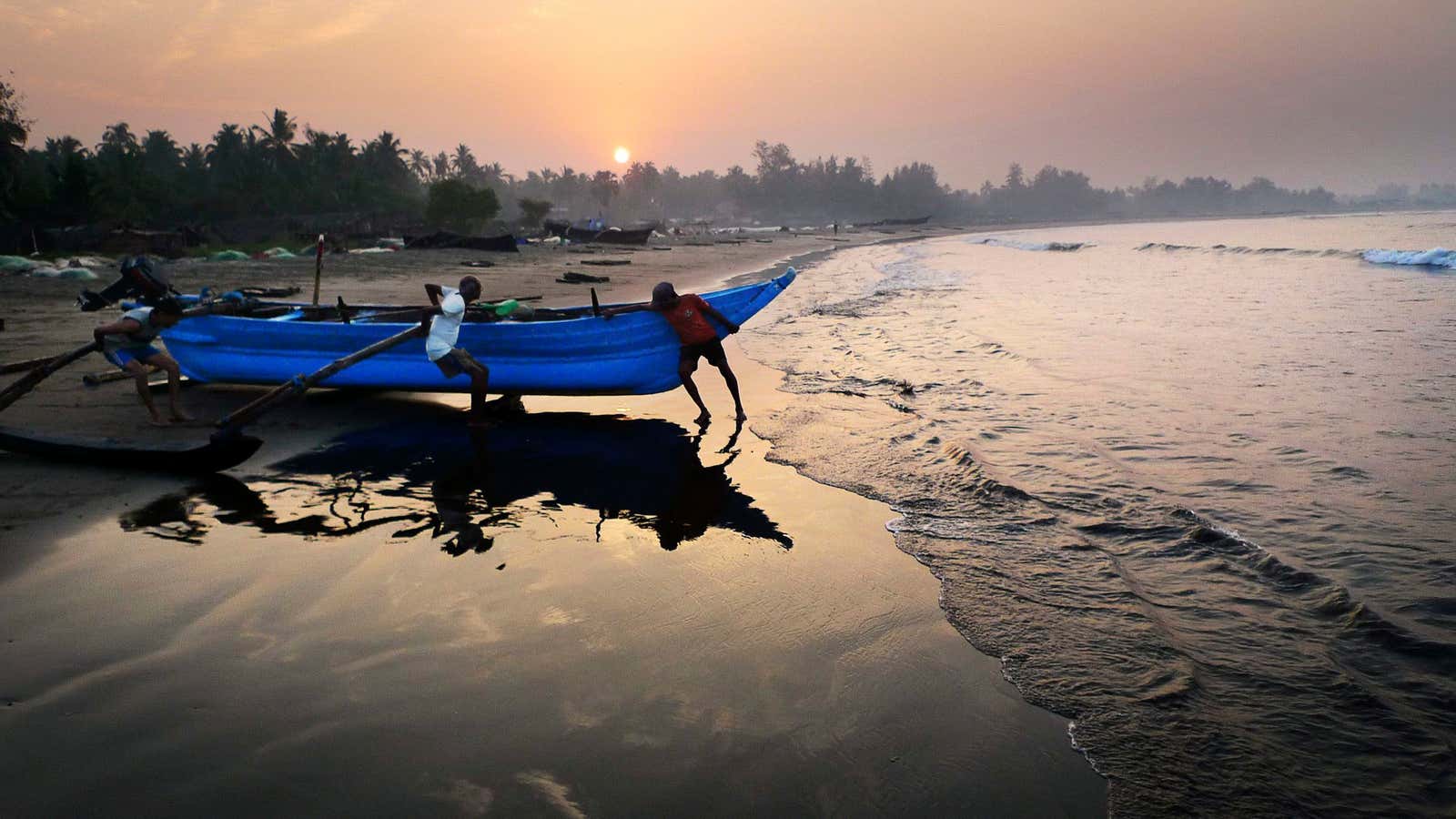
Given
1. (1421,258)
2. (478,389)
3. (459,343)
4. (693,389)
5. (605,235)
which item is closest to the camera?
(478,389)

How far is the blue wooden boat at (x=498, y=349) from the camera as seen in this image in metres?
8.93

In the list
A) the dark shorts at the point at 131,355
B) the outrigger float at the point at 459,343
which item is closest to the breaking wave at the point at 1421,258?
the outrigger float at the point at 459,343

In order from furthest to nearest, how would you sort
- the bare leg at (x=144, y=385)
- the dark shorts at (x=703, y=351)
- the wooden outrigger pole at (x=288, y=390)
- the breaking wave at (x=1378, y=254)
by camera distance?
the breaking wave at (x=1378, y=254) → the dark shorts at (x=703, y=351) → the bare leg at (x=144, y=385) → the wooden outrigger pole at (x=288, y=390)

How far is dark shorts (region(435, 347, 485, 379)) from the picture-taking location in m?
8.17

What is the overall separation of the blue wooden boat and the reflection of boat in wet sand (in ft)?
2.99

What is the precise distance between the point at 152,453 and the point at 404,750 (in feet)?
16.4

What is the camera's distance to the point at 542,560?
4891mm

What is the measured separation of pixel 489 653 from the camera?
12.4ft

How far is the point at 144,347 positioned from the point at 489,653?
22.8ft

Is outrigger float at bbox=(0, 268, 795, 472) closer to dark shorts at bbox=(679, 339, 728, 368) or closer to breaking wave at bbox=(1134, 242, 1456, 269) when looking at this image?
dark shorts at bbox=(679, 339, 728, 368)

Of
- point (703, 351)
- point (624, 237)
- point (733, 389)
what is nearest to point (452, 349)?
point (703, 351)

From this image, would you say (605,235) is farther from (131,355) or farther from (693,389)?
(693,389)

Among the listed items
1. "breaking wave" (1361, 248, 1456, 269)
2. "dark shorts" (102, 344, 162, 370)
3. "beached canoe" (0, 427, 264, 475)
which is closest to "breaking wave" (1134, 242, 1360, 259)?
"breaking wave" (1361, 248, 1456, 269)

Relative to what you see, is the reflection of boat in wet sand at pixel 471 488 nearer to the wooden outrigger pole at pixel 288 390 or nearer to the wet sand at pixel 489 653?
the wet sand at pixel 489 653
